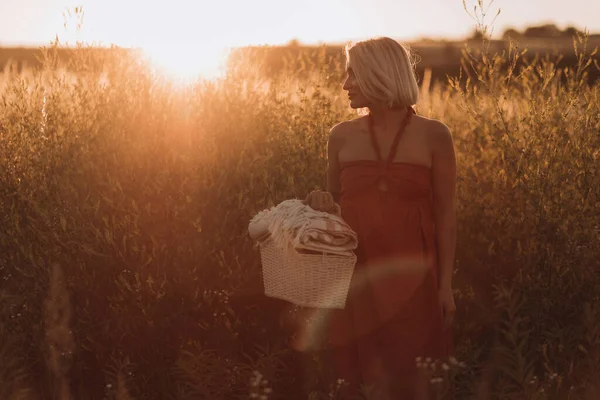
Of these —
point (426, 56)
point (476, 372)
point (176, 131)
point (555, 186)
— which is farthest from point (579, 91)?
point (426, 56)

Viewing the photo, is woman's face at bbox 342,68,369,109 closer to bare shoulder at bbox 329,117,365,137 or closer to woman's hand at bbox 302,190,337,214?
bare shoulder at bbox 329,117,365,137

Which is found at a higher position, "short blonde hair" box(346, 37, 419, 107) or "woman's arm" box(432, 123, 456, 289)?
"short blonde hair" box(346, 37, 419, 107)

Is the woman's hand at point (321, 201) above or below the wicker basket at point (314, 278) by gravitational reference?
above

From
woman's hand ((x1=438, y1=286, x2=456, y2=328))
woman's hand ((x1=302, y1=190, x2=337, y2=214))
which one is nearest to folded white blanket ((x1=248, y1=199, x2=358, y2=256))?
woman's hand ((x1=302, y1=190, x2=337, y2=214))

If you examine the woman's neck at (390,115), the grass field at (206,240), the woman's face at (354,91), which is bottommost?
the grass field at (206,240)

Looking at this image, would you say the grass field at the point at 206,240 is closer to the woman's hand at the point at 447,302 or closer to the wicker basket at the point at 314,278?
the woman's hand at the point at 447,302

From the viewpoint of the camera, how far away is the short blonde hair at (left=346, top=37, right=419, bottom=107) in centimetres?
327

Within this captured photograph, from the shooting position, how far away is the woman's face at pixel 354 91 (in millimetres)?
3332

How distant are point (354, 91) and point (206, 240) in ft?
6.25

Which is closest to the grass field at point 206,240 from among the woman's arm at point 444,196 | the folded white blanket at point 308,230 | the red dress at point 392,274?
the red dress at point 392,274

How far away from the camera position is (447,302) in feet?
11.5

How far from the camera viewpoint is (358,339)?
3.52 meters

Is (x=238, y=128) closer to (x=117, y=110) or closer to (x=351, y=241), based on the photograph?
(x=117, y=110)

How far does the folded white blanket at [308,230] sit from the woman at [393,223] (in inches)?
→ 3.5
